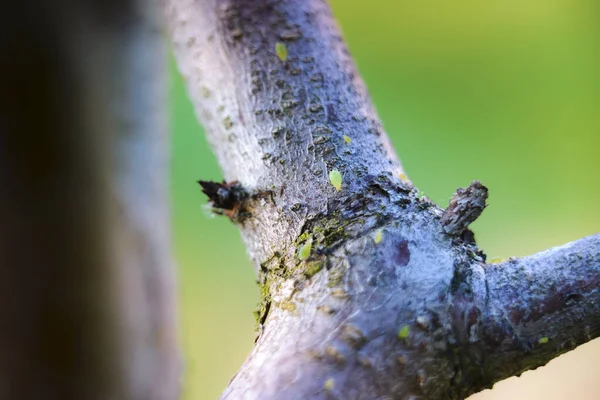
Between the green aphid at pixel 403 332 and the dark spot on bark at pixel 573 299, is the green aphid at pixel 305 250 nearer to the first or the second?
the green aphid at pixel 403 332

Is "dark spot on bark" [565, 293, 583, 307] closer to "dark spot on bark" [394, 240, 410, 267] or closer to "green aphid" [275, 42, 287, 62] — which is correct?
"dark spot on bark" [394, 240, 410, 267]

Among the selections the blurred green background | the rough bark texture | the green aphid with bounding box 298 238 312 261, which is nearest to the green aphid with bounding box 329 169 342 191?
the green aphid with bounding box 298 238 312 261

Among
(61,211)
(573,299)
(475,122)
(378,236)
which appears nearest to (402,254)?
(378,236)

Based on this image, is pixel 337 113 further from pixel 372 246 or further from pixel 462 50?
pixel 462 50

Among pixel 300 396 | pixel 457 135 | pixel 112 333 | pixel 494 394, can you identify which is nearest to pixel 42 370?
pixel 112 333

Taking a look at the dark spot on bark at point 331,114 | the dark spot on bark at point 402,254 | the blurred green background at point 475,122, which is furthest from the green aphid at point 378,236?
→ the blurred green background at point 475,122

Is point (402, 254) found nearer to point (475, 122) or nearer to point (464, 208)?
point (464, 208)
